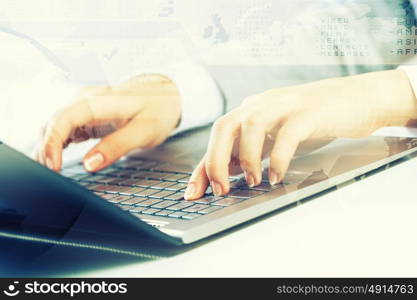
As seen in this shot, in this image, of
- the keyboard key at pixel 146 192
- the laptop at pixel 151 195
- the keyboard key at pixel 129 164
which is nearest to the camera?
the laptop at pixel 151 195

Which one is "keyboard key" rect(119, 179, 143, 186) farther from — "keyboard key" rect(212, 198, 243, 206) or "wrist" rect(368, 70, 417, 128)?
"wrist" rect(368, 70, 417, 128)

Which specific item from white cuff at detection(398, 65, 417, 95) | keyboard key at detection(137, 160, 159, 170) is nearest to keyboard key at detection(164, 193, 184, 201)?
keyboard key at detection(137, 160, 159, 170)

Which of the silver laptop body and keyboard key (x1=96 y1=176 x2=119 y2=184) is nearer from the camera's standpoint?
the silver laptop body

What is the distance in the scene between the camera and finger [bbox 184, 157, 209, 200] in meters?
0.45

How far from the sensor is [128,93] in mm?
587

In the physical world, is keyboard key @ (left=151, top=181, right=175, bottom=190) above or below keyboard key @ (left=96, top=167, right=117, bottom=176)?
above

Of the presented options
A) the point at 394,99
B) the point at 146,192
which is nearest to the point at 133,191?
the point at 146,192

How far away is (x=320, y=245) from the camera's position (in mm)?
405

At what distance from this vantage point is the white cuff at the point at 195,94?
62 centimetres

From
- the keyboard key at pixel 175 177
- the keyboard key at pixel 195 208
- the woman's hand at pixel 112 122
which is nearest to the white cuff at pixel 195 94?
the woman's hand at pixel 112 122

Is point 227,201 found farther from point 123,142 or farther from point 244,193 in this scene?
point 123,142

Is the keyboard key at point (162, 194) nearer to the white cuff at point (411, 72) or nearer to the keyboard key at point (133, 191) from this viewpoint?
the keyboard key at point (133, 191)

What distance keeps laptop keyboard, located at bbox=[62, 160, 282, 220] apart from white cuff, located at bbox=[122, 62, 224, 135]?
8 cm

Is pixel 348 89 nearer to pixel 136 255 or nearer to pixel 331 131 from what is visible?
pixel 331 131
